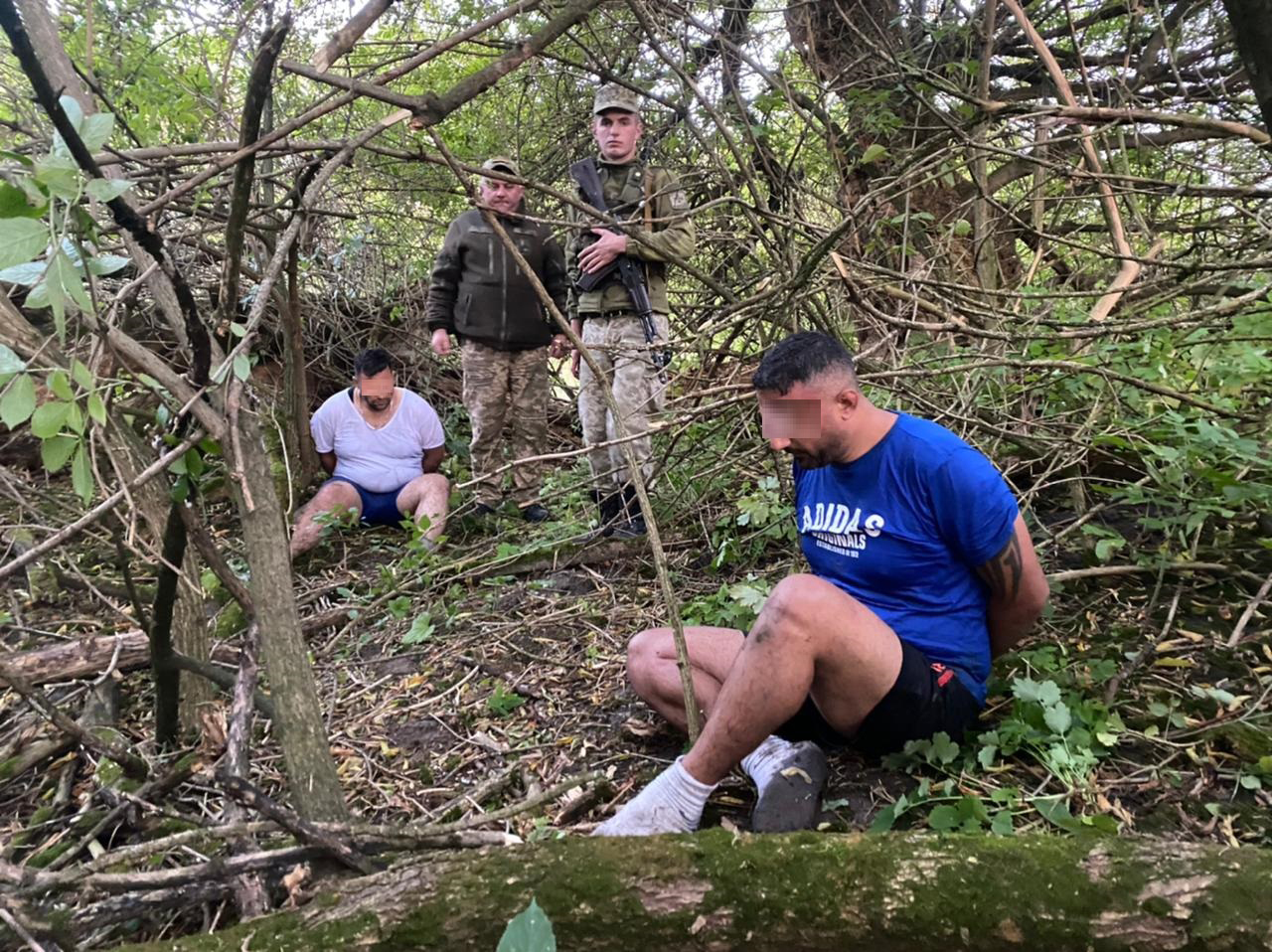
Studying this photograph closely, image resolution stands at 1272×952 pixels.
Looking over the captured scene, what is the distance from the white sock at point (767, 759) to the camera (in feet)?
6.52

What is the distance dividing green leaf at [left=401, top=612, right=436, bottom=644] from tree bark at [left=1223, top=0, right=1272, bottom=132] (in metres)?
2.92

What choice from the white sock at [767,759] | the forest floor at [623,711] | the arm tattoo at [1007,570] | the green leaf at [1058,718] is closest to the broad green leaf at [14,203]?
the forest floor at [623,711]

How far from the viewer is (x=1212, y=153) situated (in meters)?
3.87

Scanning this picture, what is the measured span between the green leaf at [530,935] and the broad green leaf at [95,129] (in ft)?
3.41

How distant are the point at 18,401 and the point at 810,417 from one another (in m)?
1.62

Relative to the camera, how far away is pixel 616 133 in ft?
13.0

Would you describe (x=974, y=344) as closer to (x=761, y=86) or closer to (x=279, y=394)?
(x=761, y=86)

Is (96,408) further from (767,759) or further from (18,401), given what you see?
(767,759)

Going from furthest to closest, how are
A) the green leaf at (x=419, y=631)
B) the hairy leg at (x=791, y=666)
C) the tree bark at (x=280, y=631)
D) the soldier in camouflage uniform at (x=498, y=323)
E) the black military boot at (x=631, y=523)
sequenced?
the soldier in camouflage uniform at (x=498, y=323) < the black military boot at (x=631, y=523) < the green leaf at (x=419, y=631) < the hairy leg at (x=791, y=666) < the tree bark at (x=280, y=631)

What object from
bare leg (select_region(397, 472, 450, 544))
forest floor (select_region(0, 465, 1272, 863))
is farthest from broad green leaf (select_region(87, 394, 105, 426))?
bare leg (select_region(397, 472, 450, 544))

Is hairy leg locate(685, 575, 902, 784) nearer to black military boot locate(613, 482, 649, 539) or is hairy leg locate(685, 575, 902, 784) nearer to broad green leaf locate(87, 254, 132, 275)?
broad green leaf locate(87, 254, 132, 275)

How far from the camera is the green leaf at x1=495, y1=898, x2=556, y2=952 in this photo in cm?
61

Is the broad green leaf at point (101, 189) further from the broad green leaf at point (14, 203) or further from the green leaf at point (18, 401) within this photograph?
the green leaf at point (18, 401)

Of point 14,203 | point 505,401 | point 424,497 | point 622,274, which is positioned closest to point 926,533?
point 14,203
